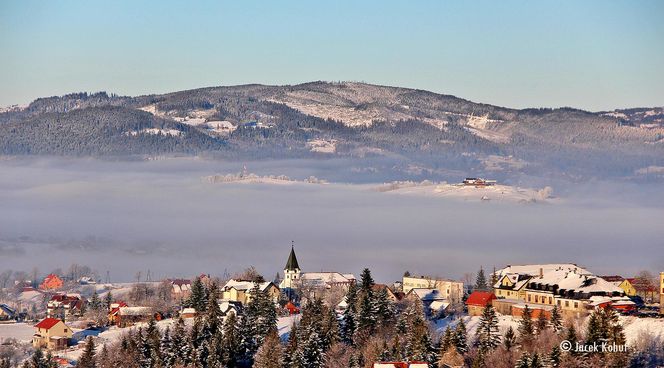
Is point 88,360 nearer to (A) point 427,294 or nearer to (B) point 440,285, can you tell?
(A) point 427,294

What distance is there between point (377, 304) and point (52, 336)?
34447 mm

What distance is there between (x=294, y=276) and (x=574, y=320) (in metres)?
63.1

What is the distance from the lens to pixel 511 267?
122m

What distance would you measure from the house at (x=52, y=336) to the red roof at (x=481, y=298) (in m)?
35.8

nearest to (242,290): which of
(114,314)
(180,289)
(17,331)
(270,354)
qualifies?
(114,314)

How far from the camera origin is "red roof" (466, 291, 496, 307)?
10430cm

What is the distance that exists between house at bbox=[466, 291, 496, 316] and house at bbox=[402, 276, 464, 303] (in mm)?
11579

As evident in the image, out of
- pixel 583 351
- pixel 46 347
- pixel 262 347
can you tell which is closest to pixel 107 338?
pixel 46 347

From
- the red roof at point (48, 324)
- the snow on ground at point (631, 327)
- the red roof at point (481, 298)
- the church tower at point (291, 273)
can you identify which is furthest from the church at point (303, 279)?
the snow on ground at point (631, 327)

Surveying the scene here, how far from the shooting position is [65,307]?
15850 cm

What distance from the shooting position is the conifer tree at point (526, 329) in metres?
85.6

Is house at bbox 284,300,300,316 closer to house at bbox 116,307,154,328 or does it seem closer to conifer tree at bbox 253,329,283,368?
house at bbox 116,307,154,328

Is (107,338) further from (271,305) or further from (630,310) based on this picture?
(630,310)

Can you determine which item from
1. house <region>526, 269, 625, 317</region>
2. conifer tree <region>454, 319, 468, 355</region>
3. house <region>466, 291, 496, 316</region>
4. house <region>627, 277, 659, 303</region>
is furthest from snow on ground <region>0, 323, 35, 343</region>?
house <region>627, 277, 659, 303</region>
